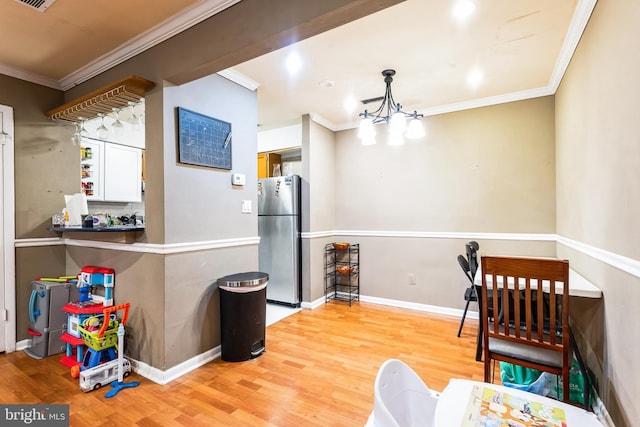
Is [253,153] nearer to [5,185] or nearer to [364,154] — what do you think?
[364,154]

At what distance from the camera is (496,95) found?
11.0 feet

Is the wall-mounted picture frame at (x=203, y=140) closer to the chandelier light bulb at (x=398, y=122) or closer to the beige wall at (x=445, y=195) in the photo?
the chandelier light bulb at (x=398, y=122)

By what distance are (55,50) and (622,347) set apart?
164 inches

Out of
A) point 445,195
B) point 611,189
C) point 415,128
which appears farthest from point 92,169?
point 611,189

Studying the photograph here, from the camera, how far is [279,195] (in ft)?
13.2

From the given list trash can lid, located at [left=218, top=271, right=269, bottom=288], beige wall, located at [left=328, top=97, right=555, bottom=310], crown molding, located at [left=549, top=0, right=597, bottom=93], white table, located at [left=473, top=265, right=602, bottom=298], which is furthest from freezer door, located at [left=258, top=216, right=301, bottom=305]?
crown molding, located at [left=549, top=0, right=597, bottom=93]

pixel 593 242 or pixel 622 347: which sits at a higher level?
pixel 593 242

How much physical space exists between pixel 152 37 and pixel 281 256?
2.70 m

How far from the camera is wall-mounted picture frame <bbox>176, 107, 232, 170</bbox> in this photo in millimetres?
2316

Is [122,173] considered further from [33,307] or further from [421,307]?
[421,307]

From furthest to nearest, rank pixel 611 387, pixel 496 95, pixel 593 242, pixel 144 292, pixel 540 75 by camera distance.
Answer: pixel 496 95, pixel 540 75, pixel 144 292, pixel 593 242, pixel 611 387

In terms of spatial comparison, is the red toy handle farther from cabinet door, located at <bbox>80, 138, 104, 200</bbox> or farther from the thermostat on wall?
cabinet door, located at <bbox>80, 138, 104, 200</bbox>

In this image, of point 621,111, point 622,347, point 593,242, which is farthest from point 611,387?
point 621,111

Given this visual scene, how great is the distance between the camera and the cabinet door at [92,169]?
12.1ft
